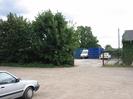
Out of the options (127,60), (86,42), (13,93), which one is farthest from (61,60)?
(86,42)

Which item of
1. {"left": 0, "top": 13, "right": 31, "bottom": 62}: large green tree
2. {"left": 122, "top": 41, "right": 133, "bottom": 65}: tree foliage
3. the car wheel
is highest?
{"left": 0, "top": 13, "right": 31, "bottom": 62}: large green tree

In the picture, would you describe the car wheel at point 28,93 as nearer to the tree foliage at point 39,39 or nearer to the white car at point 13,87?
the white car at point 13,87

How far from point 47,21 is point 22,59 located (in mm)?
5485

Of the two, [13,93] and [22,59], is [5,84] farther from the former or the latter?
[22,59]

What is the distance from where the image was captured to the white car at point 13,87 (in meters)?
12.1

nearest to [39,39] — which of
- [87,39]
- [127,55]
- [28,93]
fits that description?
[127,55]

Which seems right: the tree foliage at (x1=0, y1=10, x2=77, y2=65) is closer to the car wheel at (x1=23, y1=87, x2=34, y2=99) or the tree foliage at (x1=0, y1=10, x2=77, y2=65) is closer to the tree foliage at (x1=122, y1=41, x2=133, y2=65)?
the tree foliage at (x1=122, y1=41, x2=133, y2=65)

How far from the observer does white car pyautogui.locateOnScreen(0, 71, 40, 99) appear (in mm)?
12077

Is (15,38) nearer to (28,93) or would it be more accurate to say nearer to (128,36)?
(128,36)

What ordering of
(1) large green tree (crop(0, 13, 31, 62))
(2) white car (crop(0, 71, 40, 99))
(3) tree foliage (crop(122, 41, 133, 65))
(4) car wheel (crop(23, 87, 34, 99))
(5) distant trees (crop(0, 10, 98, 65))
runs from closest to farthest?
(2) white car (crop(0, 71, 40, 99)) → (4) car wheel (crop(23, 87, 34, 99)) → (5) distant trees (crop(0, 10, 98, 65)) → (3) tree foliage (crop(122, 41, 133, 65)) → (1) large green tree (crop(0, 13, 31, 62))

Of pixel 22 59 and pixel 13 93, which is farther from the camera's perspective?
pixel 22 59

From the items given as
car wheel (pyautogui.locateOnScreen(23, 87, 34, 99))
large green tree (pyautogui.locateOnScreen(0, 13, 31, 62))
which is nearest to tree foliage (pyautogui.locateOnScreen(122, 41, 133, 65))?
large green tree (pyautogui.locateOnScreen(0, 13, 31, 62))

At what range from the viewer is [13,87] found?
12516 millimetres

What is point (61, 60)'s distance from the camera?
37.7m
